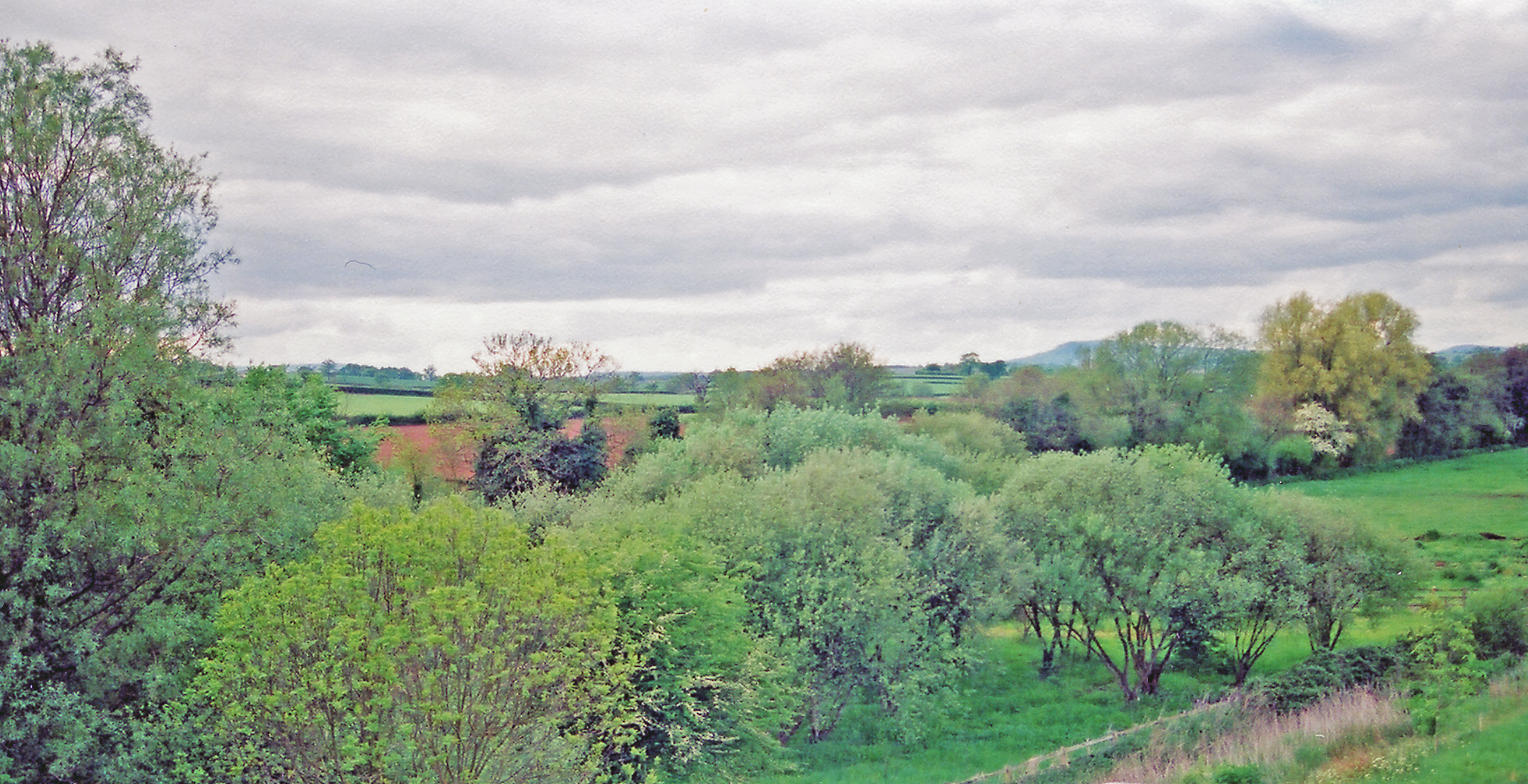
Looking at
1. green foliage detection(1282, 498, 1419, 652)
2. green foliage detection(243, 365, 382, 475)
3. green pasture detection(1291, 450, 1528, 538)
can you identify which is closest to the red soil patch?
green foliage detection(243, 365, 382, 475)

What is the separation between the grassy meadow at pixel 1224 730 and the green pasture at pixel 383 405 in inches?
1685

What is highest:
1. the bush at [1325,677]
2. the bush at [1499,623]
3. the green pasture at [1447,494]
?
the green pasture at [1447,494]

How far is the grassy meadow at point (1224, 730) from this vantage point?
82.3 feet

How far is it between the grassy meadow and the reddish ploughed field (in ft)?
87.8

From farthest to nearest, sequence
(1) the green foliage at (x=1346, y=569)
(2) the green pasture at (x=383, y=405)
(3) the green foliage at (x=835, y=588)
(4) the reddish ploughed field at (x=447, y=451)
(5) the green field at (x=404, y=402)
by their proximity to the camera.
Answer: (2) the green pasture at (x=383, y=405) → (5) the green field at (x=404, y=402) → (4) the reddish ploughed field at (x=447, y=451) → (1) the green foliage at (x=1346, y=569) → (3) the green foliage at (x=835, y=588)

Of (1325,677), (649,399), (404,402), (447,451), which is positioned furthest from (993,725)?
(404,402)

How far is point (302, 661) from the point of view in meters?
19.0

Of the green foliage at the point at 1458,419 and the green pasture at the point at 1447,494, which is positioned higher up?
the green foliage at the point at 1458,419

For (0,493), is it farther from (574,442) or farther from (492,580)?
(574,442)

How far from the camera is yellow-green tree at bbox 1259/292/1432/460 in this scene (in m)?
82.8

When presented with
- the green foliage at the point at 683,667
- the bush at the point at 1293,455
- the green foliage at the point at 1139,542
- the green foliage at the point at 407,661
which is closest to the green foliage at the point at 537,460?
the green foliage at the point at 1139,542

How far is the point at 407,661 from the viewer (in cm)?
1908

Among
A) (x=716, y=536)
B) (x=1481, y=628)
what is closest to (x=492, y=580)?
(x=716, y=536)

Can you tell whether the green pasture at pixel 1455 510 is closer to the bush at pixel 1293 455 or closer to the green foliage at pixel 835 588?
the bush at pixel 1293 455
